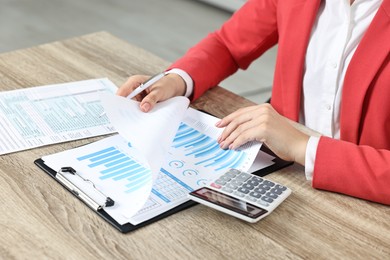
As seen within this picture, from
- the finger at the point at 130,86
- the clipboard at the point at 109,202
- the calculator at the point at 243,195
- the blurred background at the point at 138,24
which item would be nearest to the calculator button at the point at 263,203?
the calculator at the point at 243,195

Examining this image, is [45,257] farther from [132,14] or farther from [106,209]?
[132,14]

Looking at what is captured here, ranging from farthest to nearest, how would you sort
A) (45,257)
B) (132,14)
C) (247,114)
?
(132,14) < (247,114) < (45,257)

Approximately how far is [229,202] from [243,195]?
3 centimetres

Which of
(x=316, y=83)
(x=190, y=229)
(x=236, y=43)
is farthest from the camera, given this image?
(x=236, y=43)

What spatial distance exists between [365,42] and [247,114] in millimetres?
276

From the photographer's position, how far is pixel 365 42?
1311mm

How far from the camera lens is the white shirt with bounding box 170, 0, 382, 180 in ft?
4.59

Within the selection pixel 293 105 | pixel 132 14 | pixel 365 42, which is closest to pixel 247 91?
pixel 132 14

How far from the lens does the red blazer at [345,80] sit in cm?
116

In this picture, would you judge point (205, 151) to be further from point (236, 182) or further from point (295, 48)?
point (295, 48)

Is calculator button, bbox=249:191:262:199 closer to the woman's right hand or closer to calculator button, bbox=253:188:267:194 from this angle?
calculator button, bbox=253:188:267:194

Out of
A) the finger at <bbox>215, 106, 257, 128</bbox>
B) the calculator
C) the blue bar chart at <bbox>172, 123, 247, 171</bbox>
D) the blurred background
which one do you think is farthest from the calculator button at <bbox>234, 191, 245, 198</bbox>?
the blurred background

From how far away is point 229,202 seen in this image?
3.50ft

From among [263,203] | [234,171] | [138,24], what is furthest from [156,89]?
[138,24]
